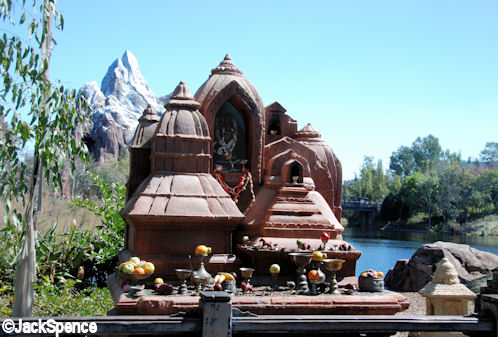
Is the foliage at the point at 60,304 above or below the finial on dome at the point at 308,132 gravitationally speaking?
below

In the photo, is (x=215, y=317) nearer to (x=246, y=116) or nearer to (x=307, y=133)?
(x=246, y=116)

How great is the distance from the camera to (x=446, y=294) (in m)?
7.87

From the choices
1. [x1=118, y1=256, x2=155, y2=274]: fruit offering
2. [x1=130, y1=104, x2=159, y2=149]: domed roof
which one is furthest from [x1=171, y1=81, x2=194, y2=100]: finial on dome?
[x1=118, y1=256, x2=155, y2=274]: fruit offering

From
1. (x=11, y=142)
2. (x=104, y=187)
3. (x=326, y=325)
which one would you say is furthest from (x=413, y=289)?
(x=11, y=142)

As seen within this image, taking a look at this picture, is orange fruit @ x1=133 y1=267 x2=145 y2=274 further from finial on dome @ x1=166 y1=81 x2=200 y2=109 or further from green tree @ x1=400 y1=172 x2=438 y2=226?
green tree @ x1=400 y1=172 x2=438 y2=226

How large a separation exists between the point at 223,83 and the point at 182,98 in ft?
3.53

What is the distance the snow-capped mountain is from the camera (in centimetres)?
5044

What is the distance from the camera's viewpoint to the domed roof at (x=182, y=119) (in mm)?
8188

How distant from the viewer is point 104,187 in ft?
40.2

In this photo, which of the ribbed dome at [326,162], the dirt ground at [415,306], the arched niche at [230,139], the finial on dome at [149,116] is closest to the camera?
the arched niche at [230,139]

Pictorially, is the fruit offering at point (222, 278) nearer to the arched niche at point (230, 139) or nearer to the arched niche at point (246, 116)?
the arched niche at point (246, 116)

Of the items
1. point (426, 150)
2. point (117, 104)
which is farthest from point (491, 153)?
point (117, 104)

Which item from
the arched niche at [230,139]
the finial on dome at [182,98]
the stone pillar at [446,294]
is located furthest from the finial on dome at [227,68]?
the stone pillar at [446,294]

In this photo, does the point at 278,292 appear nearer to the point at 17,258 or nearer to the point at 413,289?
the point at 17,258
